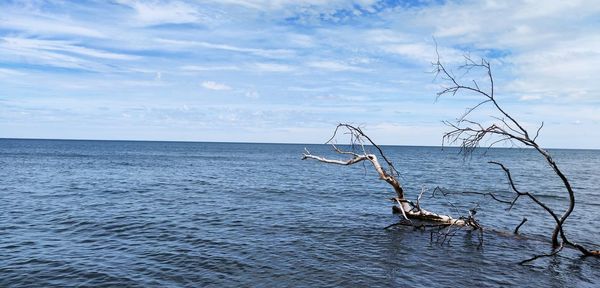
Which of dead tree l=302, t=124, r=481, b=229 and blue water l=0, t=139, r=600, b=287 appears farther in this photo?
dead tree l=302, t=124, r=481, b=229

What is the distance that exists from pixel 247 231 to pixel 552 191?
3279cm

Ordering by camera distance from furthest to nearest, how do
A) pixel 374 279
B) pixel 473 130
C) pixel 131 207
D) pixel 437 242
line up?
pixel 131 207, pixel 437 242, pixel 473 130, pixel 374 279

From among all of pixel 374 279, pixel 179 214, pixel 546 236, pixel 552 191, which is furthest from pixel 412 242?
pixel 552 191

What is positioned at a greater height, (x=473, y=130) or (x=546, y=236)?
(x=473, y=130)

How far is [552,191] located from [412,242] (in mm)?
28467

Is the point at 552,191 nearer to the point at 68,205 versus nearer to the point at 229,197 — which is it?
the point at 229,197

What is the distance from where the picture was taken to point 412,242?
17609 millimetres

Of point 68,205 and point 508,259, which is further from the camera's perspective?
point 68,205

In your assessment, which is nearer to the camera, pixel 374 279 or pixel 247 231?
pixel 374 279

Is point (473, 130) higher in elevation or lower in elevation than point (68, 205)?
higher

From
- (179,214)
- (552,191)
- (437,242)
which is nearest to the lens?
(437,242)

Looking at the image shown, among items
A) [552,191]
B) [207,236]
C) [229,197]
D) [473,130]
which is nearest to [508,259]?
[473,130]

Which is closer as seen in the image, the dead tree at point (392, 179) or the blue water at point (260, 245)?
the blue water at point (260, 245)

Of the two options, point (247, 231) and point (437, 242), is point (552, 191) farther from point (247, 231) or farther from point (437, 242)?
point (247, 231)
